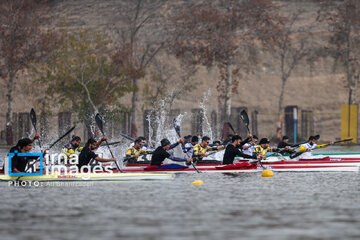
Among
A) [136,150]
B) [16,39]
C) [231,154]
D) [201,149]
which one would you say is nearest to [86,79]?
[16,39]

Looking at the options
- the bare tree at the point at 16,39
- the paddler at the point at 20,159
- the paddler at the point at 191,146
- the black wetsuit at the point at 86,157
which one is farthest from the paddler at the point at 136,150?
the bare tree at the point at 16,39

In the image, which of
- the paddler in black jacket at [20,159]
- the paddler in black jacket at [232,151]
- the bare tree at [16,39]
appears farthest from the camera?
the bare tree at [16,39]

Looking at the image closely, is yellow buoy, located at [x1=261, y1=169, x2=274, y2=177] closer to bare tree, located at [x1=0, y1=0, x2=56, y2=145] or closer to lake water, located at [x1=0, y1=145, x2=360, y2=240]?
lake water, located at [x1=0, y1=145, x2=360, y2=240]

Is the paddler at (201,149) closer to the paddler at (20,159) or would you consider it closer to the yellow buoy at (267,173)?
the yellow buoy at (267,173)

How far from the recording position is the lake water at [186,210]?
1549 centimetres

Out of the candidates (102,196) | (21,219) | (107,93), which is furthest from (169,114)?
(21,219)

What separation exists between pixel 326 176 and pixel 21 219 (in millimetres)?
13765

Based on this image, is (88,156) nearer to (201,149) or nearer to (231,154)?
(231,154)

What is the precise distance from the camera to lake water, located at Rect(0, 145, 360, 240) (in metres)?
15.5

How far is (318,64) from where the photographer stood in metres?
94.0

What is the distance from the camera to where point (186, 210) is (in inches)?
732

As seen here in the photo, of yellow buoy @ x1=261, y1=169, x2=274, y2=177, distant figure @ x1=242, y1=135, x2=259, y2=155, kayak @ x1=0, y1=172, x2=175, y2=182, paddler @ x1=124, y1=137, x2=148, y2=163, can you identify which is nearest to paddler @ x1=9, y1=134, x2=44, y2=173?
kayak @ x1=0, y1=172, x2=175, y2=182

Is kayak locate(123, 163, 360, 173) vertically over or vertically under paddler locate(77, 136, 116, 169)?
under

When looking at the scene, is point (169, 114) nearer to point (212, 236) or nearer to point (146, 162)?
point (146, 162)
